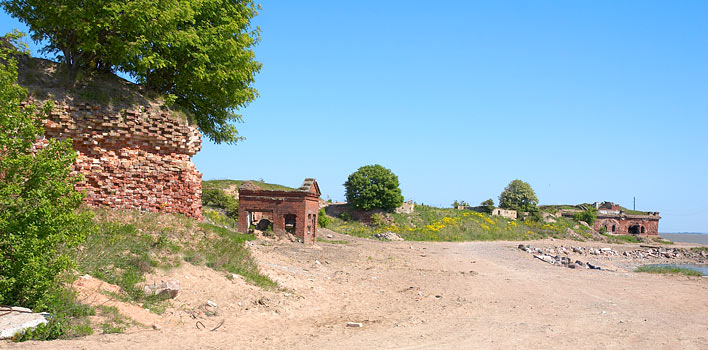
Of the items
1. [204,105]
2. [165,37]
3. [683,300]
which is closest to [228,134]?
[204,105]

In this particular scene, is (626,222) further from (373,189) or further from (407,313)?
(407,313)

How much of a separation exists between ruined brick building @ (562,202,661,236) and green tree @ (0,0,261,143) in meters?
62.6

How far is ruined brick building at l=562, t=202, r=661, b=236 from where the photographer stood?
69.3m

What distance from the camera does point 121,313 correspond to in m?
7.88

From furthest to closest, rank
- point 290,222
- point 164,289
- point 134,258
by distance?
1. point 290,222
2. point 134,258
3. point 164,289

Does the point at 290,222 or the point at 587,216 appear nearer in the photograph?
the point at 290,222

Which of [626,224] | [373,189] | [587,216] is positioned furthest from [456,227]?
[626,224]

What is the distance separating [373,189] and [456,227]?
9.27 m

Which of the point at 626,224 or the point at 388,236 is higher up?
the point at 626,224

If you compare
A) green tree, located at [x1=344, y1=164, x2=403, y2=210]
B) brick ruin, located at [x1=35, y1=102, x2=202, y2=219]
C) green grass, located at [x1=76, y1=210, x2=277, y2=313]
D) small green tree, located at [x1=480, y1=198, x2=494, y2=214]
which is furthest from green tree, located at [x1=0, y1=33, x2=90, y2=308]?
small green tree, located at [x1=480, y1=198, x2=494, y2=214]

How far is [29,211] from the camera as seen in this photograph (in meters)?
6.74

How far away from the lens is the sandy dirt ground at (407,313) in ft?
26.4

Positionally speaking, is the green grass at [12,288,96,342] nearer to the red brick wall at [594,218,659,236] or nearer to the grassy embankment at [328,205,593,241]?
the grassy embankment at [328,205,593,241]

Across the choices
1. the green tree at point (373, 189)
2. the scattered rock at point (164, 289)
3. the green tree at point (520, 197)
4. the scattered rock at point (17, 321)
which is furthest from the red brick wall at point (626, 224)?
the scattered rock at point (17, 321)
